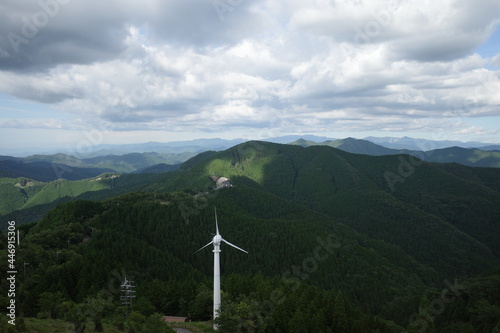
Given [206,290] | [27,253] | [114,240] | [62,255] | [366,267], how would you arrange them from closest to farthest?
[206,290] → [27,253] → [62,255] → [114,240] → [366,267]

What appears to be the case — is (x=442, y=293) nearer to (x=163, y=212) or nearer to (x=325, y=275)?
(x=325, y=275)

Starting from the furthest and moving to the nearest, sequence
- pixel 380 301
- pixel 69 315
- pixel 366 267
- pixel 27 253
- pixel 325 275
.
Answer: pixel 366 267 → pixel 325 275 → pixel 380 301 → pixel 27 253 → pixel 69 315

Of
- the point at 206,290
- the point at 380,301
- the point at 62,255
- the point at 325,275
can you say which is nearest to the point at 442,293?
the point at 380,301

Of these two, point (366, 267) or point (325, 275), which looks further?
point (366, 267)

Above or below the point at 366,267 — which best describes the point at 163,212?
above

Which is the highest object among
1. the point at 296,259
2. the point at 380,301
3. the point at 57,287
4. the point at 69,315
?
the point at 69,315

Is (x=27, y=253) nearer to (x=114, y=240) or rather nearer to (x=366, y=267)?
(x=114, y=240)

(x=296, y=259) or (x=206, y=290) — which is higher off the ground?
(x=206, y=290)

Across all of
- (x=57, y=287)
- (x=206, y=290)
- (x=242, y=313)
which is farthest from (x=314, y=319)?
(x=57, y=287)

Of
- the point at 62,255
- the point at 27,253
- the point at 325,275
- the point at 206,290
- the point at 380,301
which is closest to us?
the point at 206,290
